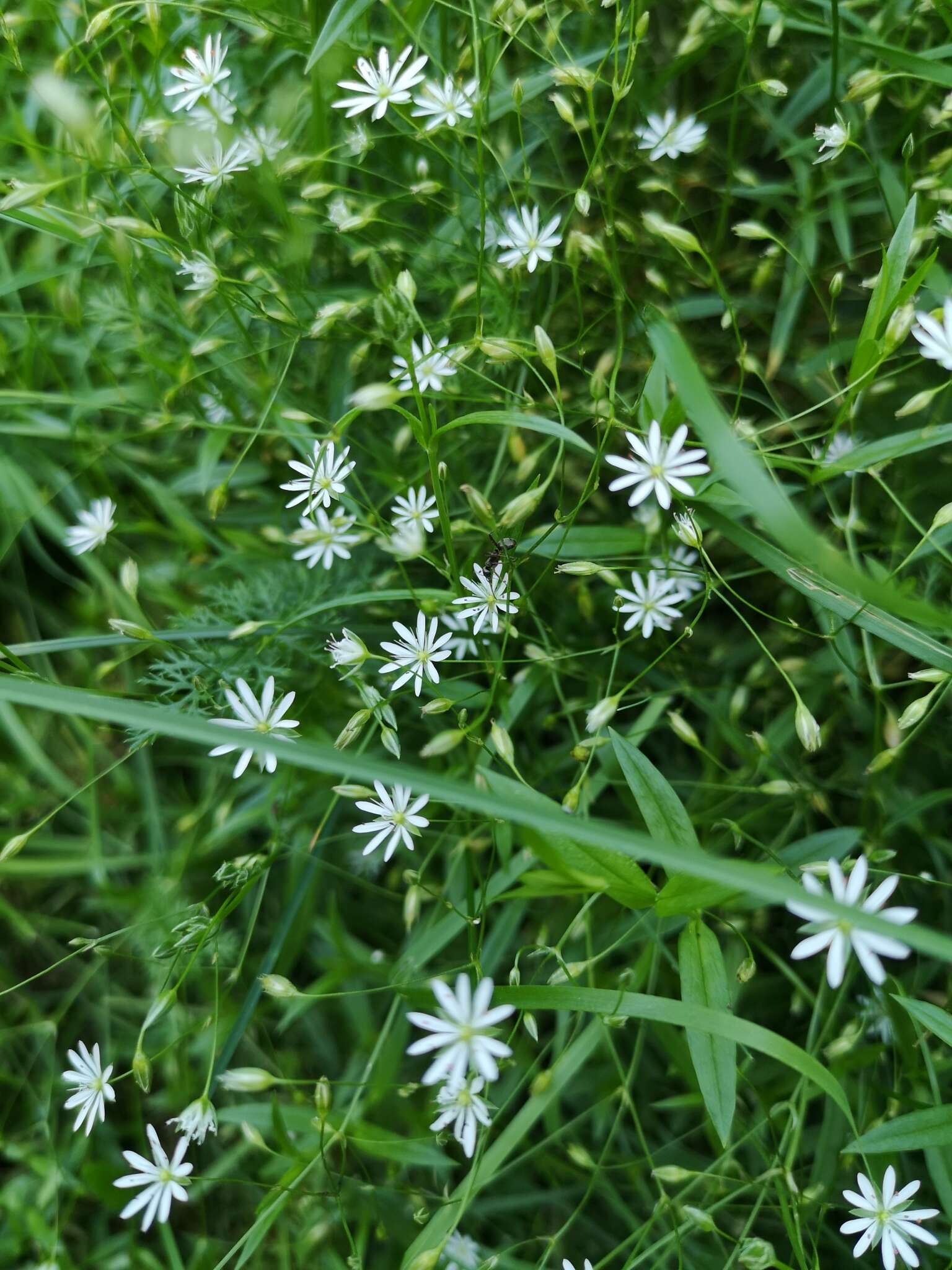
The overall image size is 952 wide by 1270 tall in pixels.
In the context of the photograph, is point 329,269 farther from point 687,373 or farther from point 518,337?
point 687,373

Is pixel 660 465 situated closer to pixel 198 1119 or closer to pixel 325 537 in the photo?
pixel 325 537

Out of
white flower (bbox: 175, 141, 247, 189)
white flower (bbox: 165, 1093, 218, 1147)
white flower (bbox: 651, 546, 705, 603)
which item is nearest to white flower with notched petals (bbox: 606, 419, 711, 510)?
white flower (bbox: 651, 546, 705, 603)

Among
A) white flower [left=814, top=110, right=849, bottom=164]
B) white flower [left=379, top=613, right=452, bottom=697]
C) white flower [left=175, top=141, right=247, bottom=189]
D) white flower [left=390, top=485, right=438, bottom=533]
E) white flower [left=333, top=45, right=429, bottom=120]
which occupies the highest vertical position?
white flower [left=814, top=110, right=849, bottom=164]

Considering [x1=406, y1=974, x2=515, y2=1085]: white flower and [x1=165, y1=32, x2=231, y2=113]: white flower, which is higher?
[x1=165, y1=32, x2=231, y2=113]: white flower

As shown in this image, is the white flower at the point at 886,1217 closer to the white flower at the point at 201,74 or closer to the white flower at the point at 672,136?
the white flower at the point at 672,136

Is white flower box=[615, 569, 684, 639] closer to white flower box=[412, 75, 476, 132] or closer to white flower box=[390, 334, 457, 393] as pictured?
white flower box=[390, 334, 457, 393]

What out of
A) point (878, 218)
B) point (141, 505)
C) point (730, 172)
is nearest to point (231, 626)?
point (141, 505)

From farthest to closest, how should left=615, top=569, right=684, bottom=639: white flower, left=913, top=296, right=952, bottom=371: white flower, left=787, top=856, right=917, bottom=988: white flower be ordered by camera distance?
left=615, top=569, right=684, bottom=639: white flower < left=913, top=296, right=952, bottom=371: white flower < left=787, top=856, right=917, bottom=988: white flower

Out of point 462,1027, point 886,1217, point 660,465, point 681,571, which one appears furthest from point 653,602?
point 886,1217
